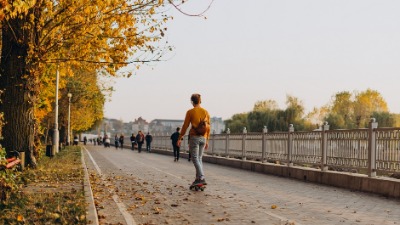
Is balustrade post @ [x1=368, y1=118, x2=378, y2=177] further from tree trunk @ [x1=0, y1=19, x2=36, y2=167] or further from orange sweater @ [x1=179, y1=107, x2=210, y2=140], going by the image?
tree trunk @ [x1=0, y1=19, x2=36, y2=167]

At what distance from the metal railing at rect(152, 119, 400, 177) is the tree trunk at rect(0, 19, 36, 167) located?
8.08 metres

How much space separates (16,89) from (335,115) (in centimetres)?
7761

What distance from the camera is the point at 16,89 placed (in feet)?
56.4

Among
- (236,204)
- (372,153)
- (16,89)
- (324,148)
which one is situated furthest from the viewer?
(16,89)

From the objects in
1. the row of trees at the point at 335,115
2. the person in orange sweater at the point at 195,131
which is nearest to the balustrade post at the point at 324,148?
the person in orange sweater at the point at 195,131

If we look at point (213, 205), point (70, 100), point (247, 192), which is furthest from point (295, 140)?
point (70, 100)

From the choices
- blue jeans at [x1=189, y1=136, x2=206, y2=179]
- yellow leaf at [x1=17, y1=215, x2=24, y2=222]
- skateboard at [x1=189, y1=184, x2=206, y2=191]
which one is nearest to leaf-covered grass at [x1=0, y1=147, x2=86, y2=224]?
yellow leaf at [x1=17, y1=215, x2=24, y2=222]

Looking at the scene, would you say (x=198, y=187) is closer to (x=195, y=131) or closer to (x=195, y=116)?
(x=195, y=131)

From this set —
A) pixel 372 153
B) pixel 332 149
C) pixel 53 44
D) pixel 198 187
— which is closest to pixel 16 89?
pixel 53 44

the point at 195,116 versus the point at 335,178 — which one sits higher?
the point at 195,116

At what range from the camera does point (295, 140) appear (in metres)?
19.6

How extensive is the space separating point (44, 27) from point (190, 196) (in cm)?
776

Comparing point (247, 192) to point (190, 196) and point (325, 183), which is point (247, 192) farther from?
point (325, 183)

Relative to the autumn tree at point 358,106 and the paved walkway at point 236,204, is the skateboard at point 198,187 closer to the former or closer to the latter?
the paved walkway at point 236,204
